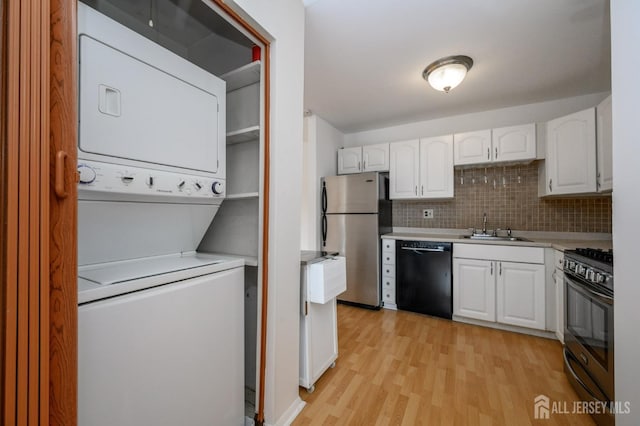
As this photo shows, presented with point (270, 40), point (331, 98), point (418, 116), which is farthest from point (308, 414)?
point (418, 116)

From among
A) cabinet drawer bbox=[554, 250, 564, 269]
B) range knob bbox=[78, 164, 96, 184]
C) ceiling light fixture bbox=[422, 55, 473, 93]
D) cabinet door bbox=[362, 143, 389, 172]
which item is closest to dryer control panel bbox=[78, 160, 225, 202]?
range knob bbox=[78, 164, 96, 184]

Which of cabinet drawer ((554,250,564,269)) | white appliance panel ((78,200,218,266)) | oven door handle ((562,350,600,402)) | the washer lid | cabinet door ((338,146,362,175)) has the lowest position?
oven door handle ((562,350,600,402))

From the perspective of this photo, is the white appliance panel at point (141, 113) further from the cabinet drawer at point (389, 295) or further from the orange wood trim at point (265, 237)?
the cabinet drawer at point (389, 295)

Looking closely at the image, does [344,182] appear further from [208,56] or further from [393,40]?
[208,56]

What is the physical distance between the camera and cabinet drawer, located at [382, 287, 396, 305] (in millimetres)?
3158

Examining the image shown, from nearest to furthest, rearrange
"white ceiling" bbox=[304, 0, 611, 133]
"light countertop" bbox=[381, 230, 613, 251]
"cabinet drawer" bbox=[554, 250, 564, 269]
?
"white ceiling" bbox=[304, 0, 611, 133] < "cabinet drawer" bbox=[554, 250, 564, 269] < "light countertop" bbox=[381, 230, 613, 251]

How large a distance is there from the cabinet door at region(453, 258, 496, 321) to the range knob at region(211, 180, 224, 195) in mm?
2527

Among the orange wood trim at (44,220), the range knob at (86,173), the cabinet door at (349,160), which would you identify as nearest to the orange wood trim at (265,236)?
the range knob at (86,173)

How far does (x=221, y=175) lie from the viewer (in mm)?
1350

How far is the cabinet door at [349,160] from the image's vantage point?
11.8 feet

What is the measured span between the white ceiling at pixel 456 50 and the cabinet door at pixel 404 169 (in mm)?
495

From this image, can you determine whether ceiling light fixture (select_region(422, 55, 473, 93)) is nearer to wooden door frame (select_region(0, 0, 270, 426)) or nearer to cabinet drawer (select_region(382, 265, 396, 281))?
cabinet drawer (select_region(382, 265, 396, 281))

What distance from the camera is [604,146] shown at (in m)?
2.09

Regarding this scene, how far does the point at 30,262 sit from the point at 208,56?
1.87m
